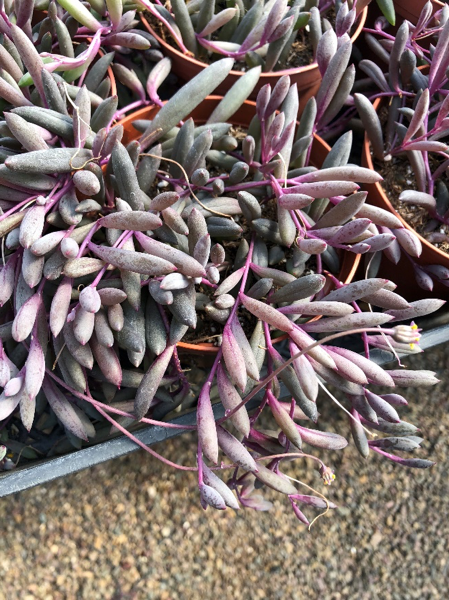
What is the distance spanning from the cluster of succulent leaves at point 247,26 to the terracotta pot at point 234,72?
2cm

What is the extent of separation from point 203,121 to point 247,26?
180 millimetres

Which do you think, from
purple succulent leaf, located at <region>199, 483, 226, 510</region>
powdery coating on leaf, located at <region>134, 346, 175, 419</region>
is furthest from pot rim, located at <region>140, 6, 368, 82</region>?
purple succulent leaf, located at <region>199, 483, 226, 510</region>

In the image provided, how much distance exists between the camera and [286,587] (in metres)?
1.10

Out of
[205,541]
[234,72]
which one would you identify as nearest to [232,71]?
[234,72]

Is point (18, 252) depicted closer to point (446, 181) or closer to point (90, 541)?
point (90, 541)

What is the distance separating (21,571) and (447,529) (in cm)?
90

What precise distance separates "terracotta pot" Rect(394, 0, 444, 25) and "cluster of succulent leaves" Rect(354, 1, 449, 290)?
73 mm

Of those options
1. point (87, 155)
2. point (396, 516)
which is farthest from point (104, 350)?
point (396, 516)

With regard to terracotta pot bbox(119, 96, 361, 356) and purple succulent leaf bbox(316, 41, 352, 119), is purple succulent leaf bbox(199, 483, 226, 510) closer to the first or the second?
terracotta pot bbox(119, 96, 361, 356)

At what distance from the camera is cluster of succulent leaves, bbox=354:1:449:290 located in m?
0.90

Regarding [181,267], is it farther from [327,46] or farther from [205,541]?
[205,541]

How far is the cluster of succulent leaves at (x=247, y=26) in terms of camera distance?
34.8 inches

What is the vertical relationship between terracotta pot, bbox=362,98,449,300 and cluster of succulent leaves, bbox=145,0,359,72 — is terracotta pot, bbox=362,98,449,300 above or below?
below

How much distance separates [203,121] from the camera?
1.00 meters
